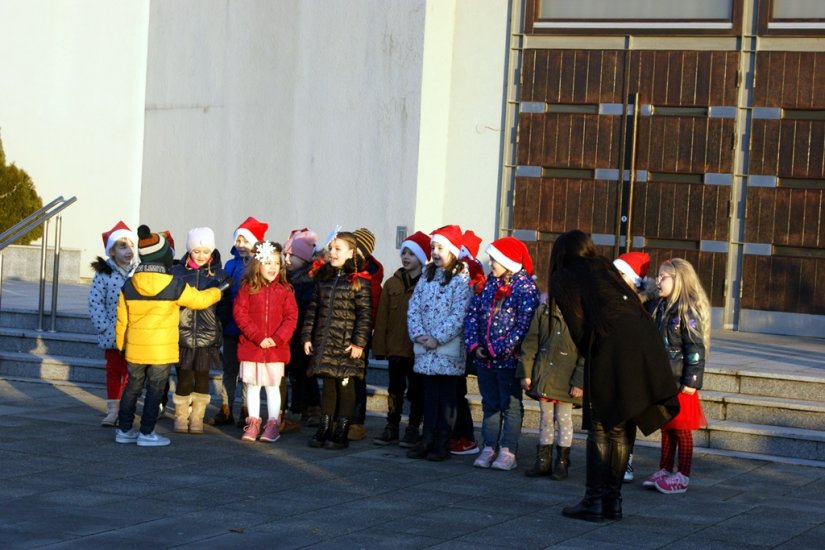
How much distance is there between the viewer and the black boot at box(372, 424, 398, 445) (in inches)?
386

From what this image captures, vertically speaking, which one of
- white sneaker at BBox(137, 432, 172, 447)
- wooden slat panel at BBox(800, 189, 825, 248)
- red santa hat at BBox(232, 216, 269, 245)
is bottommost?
white sneaker at BBox(137, 432, 172, 447)

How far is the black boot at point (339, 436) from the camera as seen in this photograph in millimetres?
9508

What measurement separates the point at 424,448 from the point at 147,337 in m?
2.17

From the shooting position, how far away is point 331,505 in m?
7.58

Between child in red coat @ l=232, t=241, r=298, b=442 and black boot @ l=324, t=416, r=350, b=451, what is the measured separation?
514 mm

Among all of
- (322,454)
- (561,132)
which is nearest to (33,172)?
(561,132)

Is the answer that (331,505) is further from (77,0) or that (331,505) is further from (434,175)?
(77,0)

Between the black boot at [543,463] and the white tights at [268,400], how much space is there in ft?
7.02

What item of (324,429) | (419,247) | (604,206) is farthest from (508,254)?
(604,206)

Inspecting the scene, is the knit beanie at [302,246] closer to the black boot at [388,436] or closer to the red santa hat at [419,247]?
the red santa hat at [419,247]

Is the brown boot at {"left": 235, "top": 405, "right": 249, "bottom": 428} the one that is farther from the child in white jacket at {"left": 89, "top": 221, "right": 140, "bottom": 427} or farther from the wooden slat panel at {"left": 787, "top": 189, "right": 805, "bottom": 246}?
the wooden slat panel at {"left": 787, "top": 189, "right": 805, "bottom": 246}

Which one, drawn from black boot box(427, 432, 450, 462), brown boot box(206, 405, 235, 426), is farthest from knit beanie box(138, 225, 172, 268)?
black boot box(427, 432, 450, 462)

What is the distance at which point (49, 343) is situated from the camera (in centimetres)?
1299

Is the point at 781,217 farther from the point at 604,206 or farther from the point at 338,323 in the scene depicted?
the point at 338,323
